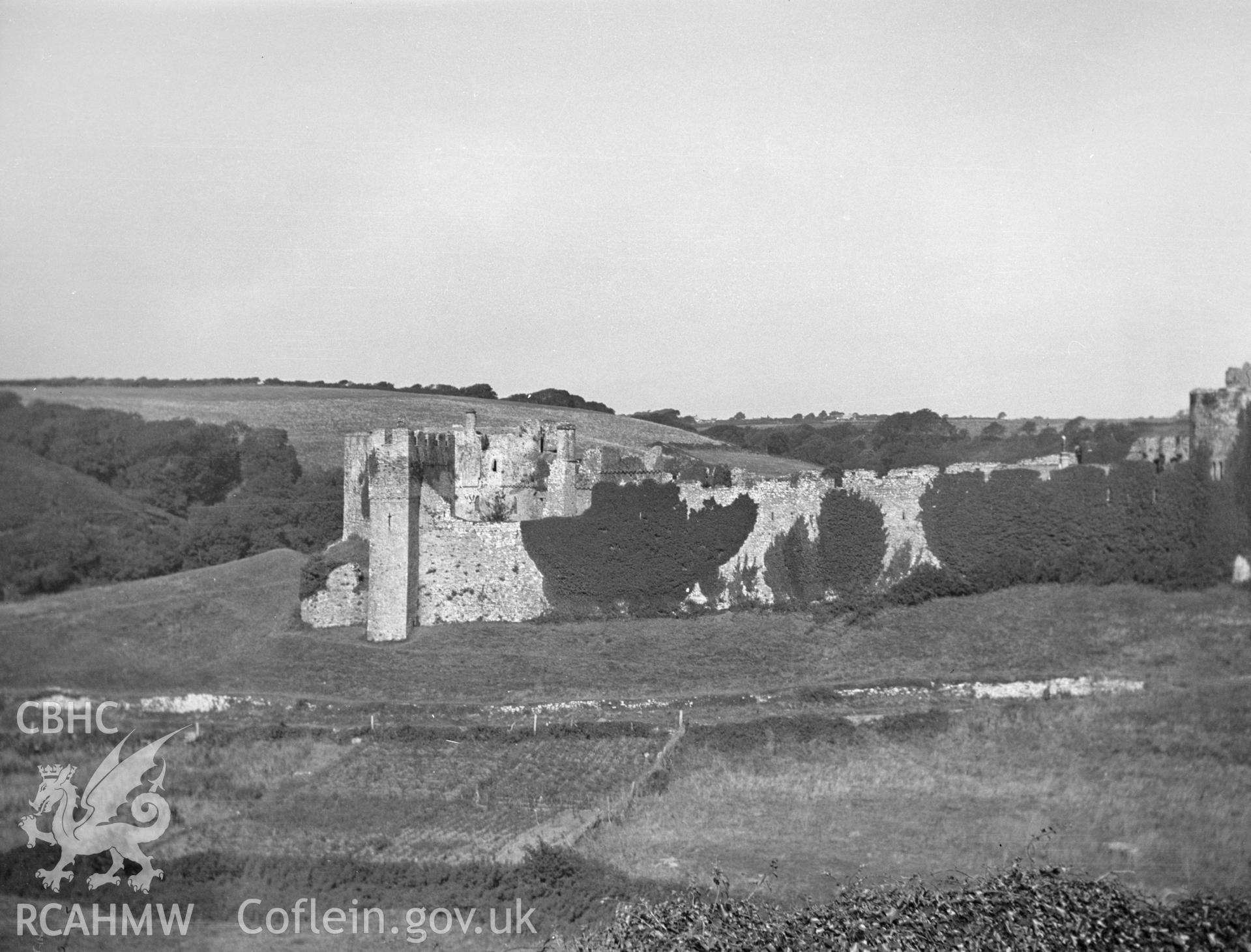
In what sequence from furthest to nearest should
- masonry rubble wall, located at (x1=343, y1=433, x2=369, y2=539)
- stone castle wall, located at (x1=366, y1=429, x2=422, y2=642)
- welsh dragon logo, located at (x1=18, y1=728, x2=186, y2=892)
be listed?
masonry rubble wall, located at (x1=343, y1=433, x2=369, y2=539) < stone castle wall, located at (x1=366, y1=429, x2=422, y2=642) < welsh dragon logo, located at (x1=18, y1=728, x2=186, y2=892)

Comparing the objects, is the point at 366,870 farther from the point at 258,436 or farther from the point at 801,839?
the point at 258,436

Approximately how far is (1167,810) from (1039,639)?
16.6 feet

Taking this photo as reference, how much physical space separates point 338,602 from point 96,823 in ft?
33.4

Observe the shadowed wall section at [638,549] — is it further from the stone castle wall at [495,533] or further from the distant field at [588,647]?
the distant field at [588,647]

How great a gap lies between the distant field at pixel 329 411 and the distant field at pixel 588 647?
269 cm

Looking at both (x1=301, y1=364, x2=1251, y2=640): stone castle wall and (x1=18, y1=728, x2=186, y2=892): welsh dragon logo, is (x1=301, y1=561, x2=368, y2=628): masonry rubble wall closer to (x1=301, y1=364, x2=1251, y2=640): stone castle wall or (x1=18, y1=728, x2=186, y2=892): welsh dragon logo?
(x1=301, y1=364, x2=1251, y2=640): stone castle wall

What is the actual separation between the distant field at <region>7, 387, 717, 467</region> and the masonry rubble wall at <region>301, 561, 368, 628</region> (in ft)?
12.0

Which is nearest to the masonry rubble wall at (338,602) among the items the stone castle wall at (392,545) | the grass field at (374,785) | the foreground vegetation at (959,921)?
the stone castle wall at (392,545)

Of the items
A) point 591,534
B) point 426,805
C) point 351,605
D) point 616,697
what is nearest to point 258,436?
point 351,605

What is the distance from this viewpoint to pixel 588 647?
20953mm

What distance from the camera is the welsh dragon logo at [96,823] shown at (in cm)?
1241

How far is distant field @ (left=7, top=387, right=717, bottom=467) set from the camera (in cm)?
1752

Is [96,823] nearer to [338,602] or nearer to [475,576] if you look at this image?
[338,602]

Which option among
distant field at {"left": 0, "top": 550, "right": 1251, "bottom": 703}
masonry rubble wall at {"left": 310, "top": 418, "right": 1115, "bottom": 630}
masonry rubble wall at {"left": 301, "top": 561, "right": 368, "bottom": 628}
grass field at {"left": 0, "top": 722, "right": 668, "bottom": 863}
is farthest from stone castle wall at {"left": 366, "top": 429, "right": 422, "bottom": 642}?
grass field at {"left": 0, "top": 722, "right": 668, "bottom": 863}
